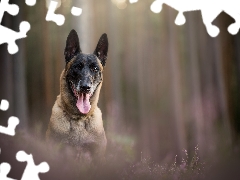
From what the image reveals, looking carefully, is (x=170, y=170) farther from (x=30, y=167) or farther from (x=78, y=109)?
(x=30, y=167)

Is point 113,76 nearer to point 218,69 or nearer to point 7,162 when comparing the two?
point 218,69

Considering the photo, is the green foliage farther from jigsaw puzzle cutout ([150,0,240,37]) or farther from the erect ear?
jigsaw puzzle cutout ([150,0,240,37])

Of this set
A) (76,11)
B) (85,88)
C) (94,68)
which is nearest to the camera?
(85,88)

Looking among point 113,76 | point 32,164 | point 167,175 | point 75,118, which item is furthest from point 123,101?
point 32,164

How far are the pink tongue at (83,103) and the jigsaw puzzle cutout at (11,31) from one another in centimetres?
59

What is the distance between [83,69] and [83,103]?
0.77ft

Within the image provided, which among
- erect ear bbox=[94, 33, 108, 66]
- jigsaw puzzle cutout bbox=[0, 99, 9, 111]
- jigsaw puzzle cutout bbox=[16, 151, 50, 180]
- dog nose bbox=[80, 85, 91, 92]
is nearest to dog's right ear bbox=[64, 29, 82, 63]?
erect ear bbox=[94, 33, 108, 66]

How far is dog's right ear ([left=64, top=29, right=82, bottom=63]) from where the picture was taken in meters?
2.44

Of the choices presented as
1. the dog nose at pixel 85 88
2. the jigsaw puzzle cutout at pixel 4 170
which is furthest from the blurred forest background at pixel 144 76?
the jigsaw puzzle cutout at pixel 4 170

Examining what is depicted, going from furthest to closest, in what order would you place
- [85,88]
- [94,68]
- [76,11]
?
[76,11], [94,68], [85,88]

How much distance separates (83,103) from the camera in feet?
7.84

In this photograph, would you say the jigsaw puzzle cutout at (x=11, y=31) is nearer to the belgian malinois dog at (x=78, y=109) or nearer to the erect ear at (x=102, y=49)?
the belgian malinois dog at (x=78, y=109)

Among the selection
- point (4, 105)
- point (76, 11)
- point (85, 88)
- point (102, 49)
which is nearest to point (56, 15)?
point (76, 11)

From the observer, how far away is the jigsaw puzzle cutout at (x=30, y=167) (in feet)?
7.62
